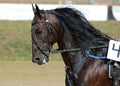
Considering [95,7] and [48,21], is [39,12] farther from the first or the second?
[95,7]

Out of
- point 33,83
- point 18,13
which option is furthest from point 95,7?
point 33,83

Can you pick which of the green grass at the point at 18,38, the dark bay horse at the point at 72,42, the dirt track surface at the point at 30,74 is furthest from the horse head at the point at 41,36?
the green grass at the point at 18,38

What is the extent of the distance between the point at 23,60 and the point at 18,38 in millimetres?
3437

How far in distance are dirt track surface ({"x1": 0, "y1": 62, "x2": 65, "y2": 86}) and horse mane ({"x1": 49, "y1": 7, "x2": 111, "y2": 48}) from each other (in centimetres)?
533

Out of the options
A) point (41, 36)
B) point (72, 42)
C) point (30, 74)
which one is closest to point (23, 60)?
point (30, 74)

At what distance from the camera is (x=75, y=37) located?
642cm

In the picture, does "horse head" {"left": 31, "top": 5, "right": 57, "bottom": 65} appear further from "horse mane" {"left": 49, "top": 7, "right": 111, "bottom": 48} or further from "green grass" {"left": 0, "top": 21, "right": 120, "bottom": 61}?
"green grass" {"left": 0, "top": 21, "right": 120, "bottom": 61}

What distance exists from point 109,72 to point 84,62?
13.5 inches

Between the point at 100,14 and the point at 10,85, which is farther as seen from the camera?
the point at 100,14

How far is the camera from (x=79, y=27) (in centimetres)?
640

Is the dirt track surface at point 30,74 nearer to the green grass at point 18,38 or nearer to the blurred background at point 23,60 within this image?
the blurred background at point 23,60

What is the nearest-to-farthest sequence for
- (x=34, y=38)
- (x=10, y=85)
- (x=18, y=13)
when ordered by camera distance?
(x=34, y=38) < (x=10, y=85) < (x=18, y=13)

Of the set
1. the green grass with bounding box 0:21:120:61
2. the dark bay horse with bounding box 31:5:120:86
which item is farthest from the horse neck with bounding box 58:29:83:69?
the green grass with bounding box 0:21:120:61

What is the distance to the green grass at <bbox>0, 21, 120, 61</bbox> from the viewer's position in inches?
676
